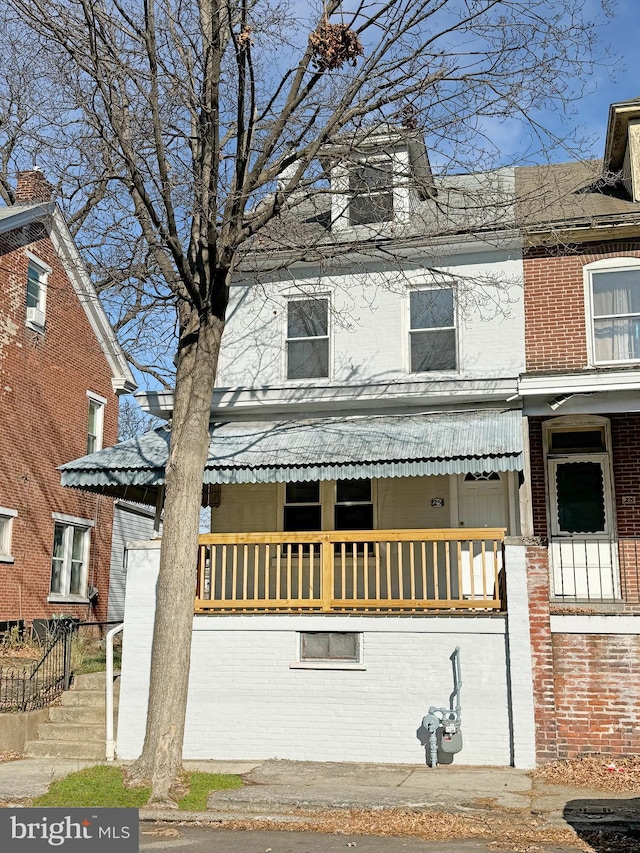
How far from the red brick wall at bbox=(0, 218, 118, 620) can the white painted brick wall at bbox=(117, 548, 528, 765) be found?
676cm

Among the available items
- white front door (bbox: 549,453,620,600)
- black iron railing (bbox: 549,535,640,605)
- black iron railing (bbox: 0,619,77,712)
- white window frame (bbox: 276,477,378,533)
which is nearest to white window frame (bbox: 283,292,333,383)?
white window frame (bbox: 276,477,378,533)

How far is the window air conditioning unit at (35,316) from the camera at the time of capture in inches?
739

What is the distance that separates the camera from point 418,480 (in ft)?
→ 46.8

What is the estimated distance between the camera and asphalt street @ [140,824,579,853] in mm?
7203

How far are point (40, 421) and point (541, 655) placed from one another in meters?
12.5

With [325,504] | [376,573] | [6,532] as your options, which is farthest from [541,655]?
[6,532]

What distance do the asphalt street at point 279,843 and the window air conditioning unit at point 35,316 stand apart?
13089mm

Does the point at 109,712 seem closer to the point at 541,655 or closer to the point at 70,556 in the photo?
the point at 541,655

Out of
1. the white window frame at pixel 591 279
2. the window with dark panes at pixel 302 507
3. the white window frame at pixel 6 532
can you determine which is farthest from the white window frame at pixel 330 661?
the white window frame at pixel 6 532

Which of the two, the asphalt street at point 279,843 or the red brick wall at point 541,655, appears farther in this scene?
the red brick wall at point 541,655

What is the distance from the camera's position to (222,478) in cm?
1244

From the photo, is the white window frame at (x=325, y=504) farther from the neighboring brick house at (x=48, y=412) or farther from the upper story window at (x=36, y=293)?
the upper story window at (x=36, y=293)

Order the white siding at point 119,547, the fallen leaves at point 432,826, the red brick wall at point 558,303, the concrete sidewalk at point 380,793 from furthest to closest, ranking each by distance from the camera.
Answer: the white siding at point 119,547 < the red brick wall at point 558,303 < the concrete sidewalk at point 380,793 < the fallen leaves at point 432,826

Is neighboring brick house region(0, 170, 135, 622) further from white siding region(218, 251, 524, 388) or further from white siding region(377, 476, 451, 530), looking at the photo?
white siding region(377, 476, 451, 530)
